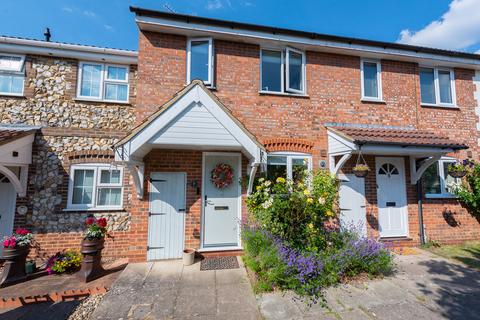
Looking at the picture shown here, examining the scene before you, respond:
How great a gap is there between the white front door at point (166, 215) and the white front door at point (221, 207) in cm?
63

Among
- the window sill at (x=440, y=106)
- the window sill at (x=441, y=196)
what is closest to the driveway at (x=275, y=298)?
the window sill at (x=441, y=196)

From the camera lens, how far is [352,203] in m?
6.67

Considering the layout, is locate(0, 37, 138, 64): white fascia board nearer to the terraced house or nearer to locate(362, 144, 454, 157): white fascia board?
the terraced house

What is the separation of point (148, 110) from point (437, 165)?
30.5 ft

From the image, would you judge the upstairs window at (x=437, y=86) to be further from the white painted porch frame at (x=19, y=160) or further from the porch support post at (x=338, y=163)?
the white painted porch frame at (x=19, y=160)

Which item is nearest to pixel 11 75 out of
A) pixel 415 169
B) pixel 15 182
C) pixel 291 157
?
pixel 15 182

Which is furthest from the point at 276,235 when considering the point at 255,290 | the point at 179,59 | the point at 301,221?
the point at 179,59

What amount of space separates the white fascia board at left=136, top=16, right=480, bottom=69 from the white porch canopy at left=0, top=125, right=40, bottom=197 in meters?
4.34

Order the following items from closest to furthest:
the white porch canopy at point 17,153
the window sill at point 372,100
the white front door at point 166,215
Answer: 1. the white porch canopy at point 17,153
2. the white front door at point 166,215
3. the window sill at point 372,100

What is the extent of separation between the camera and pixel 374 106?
718 cm

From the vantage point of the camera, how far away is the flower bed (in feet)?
13.9

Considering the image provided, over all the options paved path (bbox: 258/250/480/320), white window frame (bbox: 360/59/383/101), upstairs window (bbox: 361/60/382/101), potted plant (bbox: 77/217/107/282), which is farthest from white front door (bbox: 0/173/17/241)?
upstairs window (bbox: 361/60/382/101)

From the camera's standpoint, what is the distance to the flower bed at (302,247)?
4.23 metres

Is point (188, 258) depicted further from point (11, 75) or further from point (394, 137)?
point (11, 75)
